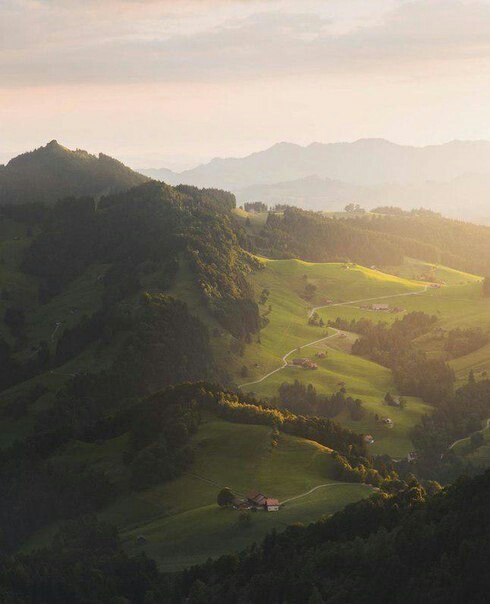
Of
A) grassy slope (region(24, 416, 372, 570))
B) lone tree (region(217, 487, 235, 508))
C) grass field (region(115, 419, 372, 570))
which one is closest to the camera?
grass field (region(115, 419, 372, 570))

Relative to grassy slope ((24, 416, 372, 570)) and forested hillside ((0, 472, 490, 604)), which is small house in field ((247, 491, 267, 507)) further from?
forested hillside ((0, 472, 490, 604))

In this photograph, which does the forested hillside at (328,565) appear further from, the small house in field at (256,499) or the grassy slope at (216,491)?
the small house in field at (256,499)

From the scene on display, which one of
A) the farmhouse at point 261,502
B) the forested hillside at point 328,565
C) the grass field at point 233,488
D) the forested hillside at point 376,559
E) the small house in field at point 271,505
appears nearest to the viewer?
the forested hillside at point 376,559

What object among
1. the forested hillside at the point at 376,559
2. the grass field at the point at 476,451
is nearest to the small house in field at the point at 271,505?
the forested hillside at the point at 376,559

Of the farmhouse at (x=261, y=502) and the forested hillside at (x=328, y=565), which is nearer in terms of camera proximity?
the forested hillside at (x=328, y=565)

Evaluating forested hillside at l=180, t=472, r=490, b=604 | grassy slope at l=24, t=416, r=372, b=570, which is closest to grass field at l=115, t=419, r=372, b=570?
grassy slope at l=24, t=416, r=372, b=570

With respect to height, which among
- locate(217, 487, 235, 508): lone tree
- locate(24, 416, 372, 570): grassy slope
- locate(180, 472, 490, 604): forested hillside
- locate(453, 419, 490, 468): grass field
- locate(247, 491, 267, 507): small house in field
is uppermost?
locate(180, 472, 490, 604): forested hillside

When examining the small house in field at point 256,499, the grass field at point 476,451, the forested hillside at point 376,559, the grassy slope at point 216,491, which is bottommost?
the grass field at point 476,451

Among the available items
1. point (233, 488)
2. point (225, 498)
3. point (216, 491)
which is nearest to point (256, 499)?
point (225, 498)

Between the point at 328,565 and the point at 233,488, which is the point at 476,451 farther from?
the point at 328,565

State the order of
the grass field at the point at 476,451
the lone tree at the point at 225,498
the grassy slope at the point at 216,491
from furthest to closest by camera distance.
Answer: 1. the grass field at the point at 476,451
2. the lone tree at the point at 225,498
3. the grassy slope at the point at 216,491
